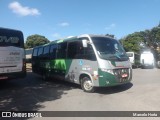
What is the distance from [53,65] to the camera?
1377 centimetres

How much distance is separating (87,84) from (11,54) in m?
4.38

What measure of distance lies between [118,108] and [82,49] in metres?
4.00

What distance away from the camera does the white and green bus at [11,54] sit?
37.7 ft

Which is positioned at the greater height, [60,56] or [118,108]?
[60,56]

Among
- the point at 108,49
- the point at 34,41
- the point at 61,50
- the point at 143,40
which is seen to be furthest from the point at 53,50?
the point at 34,41

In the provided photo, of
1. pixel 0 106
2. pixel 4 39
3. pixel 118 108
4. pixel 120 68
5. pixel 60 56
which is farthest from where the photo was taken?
pixel 60 56

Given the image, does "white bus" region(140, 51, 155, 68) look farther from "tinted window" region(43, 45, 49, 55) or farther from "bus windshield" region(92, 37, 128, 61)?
"bus windshield" region(92, 37, 128, 61)

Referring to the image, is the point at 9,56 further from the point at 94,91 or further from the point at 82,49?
the point at 94,91

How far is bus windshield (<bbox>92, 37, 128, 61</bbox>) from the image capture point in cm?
1004

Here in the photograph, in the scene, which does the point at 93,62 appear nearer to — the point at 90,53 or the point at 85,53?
the point at 90,53

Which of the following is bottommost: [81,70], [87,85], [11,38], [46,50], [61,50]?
[87,85]

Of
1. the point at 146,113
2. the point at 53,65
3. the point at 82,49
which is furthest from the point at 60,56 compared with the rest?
the point at 146,113

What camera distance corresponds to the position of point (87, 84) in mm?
10664

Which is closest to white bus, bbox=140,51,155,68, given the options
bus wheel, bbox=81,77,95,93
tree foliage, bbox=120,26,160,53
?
tree foliage, bbox=120,26,160,53
